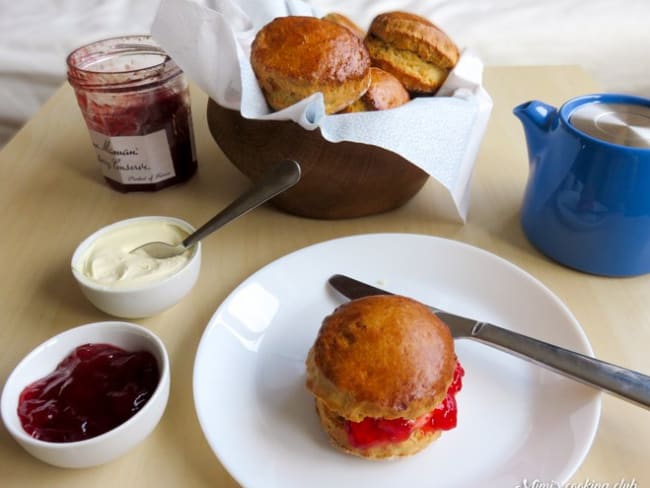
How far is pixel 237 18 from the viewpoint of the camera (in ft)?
3.33

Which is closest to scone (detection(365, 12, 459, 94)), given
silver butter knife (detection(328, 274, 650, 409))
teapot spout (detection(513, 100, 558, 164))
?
teapot spout (detection(513, 100, 558, 164))

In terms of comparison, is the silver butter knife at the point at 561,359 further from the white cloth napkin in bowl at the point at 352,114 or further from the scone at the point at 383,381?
the white cloth napkin in bowl at the point at 352,114

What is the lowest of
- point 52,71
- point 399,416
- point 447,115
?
point 52,71

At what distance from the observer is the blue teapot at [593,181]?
774mm

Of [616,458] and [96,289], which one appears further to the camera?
[96,289]

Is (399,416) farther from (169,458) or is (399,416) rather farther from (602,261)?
(602,261)

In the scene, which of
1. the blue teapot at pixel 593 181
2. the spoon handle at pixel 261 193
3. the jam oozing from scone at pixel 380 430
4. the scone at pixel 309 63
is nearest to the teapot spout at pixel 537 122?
the blue teapot at pixel 593 181

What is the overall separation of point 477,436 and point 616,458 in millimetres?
149

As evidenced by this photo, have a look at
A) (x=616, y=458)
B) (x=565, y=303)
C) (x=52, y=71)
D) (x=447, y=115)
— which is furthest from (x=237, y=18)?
(x=52, y=71)

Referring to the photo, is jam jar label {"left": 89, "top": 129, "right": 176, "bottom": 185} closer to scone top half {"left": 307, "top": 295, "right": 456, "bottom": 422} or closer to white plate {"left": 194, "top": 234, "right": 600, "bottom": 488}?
white plate {"left": 194, "top": 234, "right": 600, "bottom": 488}

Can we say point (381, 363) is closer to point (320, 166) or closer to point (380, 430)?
point (380, 430)

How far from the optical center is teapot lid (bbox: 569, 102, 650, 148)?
77 cm

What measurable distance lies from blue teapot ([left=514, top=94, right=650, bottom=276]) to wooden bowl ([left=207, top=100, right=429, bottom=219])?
0.63 ft

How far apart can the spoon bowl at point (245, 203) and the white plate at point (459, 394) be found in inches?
3.8
